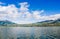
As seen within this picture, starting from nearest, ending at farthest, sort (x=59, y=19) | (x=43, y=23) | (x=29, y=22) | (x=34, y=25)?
(x=29, y=22) → (x=34, y=25) → (x=43, y=23) → (x=59, y=19)

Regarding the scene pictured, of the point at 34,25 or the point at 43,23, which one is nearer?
the point at 34,25

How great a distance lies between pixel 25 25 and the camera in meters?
69.9

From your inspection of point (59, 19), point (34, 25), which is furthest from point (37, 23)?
point (59, 19)

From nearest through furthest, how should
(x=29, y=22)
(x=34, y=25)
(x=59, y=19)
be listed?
(x=29, y=22), (x=34, y=25), (x=59, y=19)

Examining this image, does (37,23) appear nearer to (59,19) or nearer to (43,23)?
(43,23)

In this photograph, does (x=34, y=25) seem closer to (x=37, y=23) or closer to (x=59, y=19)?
(x=37, y=23)

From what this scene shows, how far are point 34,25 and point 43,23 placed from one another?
29.5 feet

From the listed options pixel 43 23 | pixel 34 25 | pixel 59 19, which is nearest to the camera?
pixel 34 25

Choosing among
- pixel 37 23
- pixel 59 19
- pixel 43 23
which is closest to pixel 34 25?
pixel 37 23

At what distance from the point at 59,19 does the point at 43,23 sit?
13141 millimetres

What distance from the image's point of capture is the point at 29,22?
6181 cm

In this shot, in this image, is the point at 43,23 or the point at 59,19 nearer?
the point at 43,23

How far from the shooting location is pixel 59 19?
85.1m

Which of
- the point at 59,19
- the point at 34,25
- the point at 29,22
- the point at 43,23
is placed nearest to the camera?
the point at 29,22
